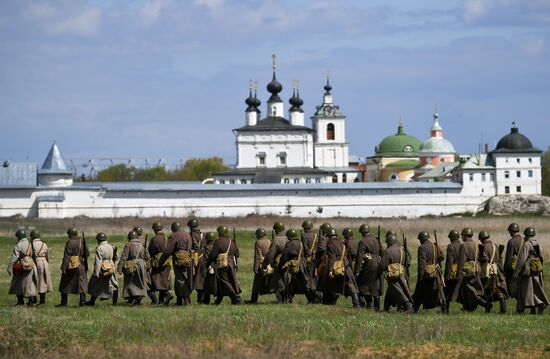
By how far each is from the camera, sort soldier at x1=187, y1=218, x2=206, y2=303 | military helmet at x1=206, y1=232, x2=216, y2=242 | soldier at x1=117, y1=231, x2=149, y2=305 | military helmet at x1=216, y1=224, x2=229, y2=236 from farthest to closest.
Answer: military helmet at x1=206, y1=232, x2=216, y2=242
soldier at x1=187, y1=218, x2=206, y2=303
military helmet at x1=216, y1=224, x2=229, y2=236
soldier at x1=117, y1=231, x2=149, y2=305

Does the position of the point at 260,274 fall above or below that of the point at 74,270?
below

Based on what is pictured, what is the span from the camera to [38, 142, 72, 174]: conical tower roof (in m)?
77.9

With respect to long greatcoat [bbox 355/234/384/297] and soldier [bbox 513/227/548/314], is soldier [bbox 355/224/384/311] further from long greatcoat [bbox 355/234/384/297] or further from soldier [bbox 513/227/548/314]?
soldier [bbox 513/227/548/314]

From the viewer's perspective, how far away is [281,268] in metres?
21.1

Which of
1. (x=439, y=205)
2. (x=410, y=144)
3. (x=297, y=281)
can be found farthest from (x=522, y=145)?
(x=297, y=281)

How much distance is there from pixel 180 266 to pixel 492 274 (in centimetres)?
514

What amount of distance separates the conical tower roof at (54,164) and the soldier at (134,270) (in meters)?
58.0

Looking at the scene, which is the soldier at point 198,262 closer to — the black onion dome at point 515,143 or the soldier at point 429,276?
the soldier at point 429,276

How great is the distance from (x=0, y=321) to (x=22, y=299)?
5.10m

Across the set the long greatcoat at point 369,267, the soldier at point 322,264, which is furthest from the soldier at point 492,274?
the soldier at point 322,264

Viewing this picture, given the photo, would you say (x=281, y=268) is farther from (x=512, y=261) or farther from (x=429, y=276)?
(x=512, y=261)

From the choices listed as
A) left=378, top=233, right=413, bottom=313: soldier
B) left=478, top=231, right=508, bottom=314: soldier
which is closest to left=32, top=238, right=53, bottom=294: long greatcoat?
left=378, top=233, right=413, bottom=313: soldier

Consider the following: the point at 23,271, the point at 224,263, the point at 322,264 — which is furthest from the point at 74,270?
the point at 322,264

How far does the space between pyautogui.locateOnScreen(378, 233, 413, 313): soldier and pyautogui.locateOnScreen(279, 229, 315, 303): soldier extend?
1.82 meters
